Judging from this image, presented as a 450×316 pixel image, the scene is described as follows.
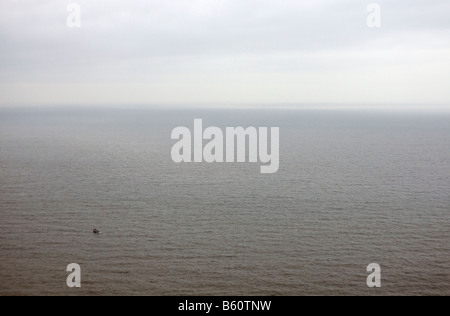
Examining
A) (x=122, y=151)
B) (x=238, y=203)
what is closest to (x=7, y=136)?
(x=122, y=151)

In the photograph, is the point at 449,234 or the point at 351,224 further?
the point at 351,224

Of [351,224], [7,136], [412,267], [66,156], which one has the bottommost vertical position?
[412,267]

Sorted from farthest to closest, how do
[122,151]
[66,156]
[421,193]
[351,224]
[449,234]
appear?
[122,151] < [66,156] < [421,193] < [351,224] < [449,234]

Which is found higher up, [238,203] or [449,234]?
[238,203]

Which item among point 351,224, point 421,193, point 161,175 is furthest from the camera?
point 161,175

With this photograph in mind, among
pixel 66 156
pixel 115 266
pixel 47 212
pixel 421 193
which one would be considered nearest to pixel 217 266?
pixel 115 266

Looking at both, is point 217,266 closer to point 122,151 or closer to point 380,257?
point 380,257

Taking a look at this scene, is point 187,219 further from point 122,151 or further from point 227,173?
point 122,151
